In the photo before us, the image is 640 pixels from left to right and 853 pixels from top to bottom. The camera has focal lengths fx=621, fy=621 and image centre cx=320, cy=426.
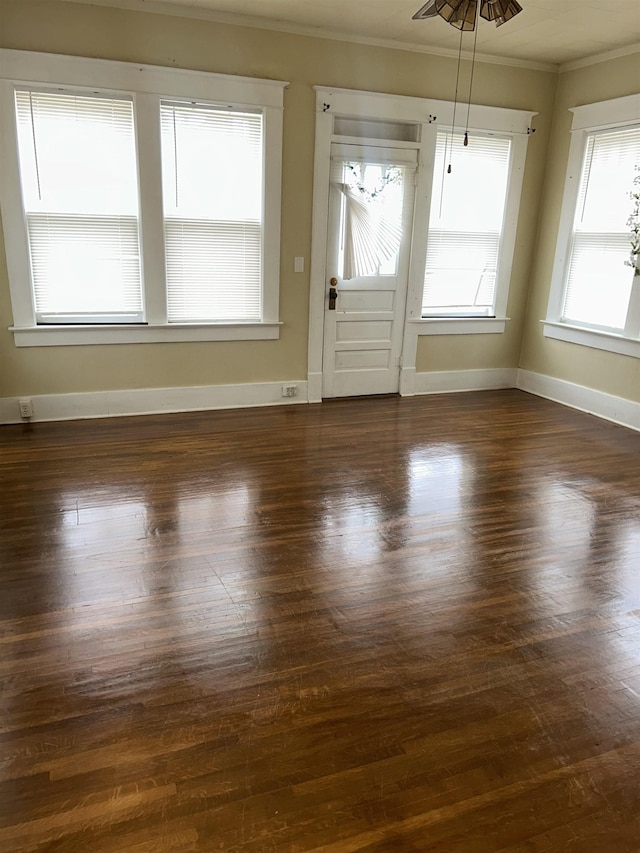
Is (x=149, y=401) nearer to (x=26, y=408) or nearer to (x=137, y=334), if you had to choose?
(x=137, y=334)

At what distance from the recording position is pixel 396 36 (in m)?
4.94

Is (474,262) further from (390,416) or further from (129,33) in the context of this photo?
(129,33)

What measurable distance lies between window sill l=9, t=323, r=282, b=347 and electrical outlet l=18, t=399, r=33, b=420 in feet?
1.44

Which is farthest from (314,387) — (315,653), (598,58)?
(598,58)

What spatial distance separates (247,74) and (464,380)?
3369mm

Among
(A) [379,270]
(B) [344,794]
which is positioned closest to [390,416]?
(A) [379,270]

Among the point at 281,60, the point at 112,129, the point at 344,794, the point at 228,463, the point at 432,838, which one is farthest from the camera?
the point at 281,60

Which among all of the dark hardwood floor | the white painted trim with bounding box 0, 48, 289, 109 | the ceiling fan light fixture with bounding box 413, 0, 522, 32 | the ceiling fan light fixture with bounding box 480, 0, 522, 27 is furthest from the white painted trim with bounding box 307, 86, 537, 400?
the ceiling fan light fixture with bounding box 480, 0, 522, 27

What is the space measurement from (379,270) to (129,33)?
2643 mm

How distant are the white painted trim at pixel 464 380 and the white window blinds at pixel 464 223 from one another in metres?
0.60

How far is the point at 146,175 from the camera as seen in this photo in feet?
15.3

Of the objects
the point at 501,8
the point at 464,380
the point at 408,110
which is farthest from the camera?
the point at 464,380

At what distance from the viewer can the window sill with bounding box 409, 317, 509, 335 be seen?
5926 millimetres

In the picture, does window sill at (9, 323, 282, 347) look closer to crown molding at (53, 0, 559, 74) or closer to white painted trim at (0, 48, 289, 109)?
white painted trim at (0, 48, 289, 109)
